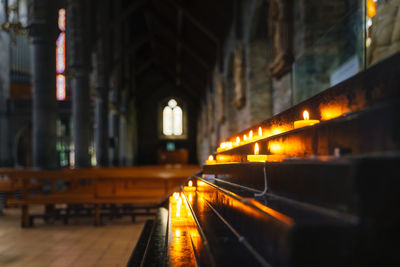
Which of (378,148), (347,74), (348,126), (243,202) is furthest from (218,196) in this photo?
(347,74)

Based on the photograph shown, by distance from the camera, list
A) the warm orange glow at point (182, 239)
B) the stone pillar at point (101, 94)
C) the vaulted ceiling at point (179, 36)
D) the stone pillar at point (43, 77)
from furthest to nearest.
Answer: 1. the stone pillar at point (101, 94)
2. the vaulted ceiling at point (179, 36)
3. the stone pillar at point (43, 77)
4. the warm orange glow at point (182, 239)

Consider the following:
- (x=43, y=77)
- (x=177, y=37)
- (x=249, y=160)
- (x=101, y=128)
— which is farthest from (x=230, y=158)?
(x=177, y=37)

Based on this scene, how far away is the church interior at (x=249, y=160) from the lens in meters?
0.81

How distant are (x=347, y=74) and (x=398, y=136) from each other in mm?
2246

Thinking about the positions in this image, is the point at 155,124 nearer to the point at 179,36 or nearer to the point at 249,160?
the point at 179,36

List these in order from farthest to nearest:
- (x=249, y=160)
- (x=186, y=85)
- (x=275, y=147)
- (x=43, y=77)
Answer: (x=186, y=85) < (x=43, y=77) < (x=275, y=147) < (x=249, y=160)

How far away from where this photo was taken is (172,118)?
88.0 feet

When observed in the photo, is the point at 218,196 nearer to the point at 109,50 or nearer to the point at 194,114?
the point at 109,50

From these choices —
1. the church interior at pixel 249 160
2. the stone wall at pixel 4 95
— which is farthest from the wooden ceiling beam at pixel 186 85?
the stone wall at pixel 4 95

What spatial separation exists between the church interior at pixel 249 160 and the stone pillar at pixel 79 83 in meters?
0.04

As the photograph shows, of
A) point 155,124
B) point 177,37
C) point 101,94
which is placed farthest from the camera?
point 155,124

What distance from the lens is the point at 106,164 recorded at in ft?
45.2

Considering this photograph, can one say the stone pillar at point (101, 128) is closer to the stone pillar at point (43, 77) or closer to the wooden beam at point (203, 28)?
the wooden beam at point (203, 28)

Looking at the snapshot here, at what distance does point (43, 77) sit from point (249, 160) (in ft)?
22.1
